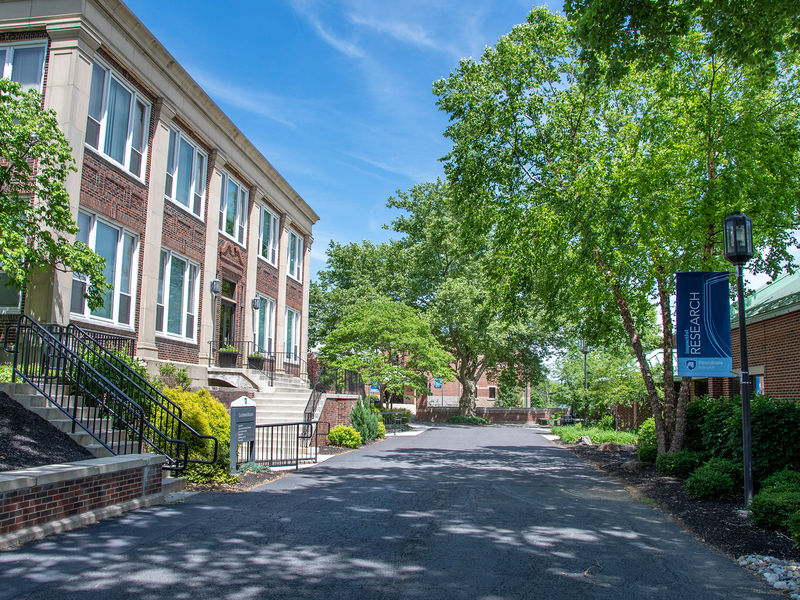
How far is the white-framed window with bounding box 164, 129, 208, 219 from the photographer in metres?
17.5

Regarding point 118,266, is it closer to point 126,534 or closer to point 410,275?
point 126,534

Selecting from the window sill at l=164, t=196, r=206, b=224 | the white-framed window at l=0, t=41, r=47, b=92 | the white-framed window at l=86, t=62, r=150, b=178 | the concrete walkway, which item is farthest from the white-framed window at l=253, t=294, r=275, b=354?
the concrete walkway

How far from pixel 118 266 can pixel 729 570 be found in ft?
44.6

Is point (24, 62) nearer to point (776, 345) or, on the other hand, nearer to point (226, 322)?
point (226, 322)

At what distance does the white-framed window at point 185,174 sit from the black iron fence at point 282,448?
7.11 metres

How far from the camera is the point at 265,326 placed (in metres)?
24.5

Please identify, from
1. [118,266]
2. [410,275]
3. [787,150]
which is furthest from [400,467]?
[410,275]

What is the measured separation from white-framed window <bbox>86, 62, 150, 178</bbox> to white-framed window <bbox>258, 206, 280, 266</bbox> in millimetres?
7791

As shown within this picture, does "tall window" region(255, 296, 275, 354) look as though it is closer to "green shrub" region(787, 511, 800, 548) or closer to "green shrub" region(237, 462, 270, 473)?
"green shrub" region(237, 462, 270, 473)

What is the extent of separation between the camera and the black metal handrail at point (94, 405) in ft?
30.1

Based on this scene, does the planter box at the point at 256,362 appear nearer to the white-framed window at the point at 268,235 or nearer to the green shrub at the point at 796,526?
the white-framed window at the point at 268,235

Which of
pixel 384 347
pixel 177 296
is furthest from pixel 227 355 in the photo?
pixel 384 347

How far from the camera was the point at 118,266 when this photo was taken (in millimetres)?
14797

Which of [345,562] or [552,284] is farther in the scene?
[552,284]
